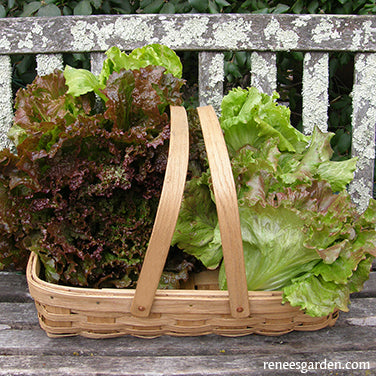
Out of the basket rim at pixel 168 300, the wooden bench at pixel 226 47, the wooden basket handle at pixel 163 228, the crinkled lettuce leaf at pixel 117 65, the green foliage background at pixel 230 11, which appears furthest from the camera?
the green foliage background at pixel 230 11

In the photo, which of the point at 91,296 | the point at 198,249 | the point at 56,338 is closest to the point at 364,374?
the point at 198,249

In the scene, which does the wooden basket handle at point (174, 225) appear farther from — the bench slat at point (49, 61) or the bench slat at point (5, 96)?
the bench slat at point (5, 96)

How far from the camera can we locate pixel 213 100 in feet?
4.91

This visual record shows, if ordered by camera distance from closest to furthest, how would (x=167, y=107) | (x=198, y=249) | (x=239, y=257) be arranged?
(x=239, y=257) < (x=198, y=249) < (x=167, y=107)

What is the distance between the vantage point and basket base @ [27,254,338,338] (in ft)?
3.16

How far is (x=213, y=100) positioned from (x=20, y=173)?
2.49 ft

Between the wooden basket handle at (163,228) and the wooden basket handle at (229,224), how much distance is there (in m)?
0.07

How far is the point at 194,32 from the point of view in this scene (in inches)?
56.1

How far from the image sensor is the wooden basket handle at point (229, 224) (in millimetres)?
868

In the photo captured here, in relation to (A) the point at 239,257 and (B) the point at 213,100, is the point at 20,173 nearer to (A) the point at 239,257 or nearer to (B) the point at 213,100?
(A) the point at 239,257

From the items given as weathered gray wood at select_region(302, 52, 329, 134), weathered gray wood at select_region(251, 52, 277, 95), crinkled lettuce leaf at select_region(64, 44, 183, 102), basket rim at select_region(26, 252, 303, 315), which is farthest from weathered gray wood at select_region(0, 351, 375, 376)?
weathered gray wood at select_region(251, 52, 277, 95)

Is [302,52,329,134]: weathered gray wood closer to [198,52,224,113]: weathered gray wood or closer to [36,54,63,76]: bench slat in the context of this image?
[198,52,224,113]: weathered gray wood

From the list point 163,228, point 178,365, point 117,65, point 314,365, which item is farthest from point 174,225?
point 117,65

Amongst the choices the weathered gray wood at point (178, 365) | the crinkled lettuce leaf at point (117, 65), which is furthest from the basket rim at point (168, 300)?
the crinkled lettuce leaf at point (117, 65)
